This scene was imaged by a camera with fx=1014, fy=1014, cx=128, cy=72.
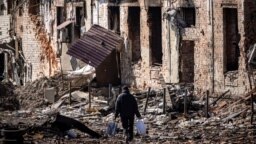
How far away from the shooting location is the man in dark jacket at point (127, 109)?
83.6 ft

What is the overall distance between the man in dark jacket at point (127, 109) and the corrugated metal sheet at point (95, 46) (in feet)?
35.2

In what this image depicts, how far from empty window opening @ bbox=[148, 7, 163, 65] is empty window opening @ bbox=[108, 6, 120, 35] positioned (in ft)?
7.23

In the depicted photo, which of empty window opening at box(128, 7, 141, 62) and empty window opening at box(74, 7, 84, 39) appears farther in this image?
empty window opening at box(74, 7, 84, 39)

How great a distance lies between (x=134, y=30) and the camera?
121 ft

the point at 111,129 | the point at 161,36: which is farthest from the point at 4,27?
the point at 111,129

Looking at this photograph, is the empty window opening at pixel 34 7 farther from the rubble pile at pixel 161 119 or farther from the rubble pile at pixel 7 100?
the rubble pile at pixel 161 119

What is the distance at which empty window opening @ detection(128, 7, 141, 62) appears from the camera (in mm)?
36812

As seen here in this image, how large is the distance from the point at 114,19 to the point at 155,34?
8.50 feet

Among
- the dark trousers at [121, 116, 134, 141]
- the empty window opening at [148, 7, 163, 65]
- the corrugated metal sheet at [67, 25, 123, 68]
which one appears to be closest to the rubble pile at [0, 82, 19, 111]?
the corrugated metal sheet at [67, 25, 123, 68]

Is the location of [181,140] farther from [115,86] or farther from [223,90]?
[115,86]

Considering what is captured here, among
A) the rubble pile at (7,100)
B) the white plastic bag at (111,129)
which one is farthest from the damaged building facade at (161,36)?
the white plastic bag at (111,129)

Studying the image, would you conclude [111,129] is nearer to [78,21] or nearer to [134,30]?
[134,30]

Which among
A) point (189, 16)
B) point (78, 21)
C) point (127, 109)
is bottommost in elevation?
point (127, 109)

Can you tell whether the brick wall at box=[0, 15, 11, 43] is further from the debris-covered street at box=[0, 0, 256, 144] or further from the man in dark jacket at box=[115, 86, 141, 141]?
the man in dark jacket at box=[115, 86, 141, 141]
